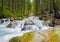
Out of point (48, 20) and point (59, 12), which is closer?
point (48, 20)

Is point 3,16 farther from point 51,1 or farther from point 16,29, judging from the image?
point 51,1

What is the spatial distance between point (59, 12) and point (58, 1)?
47 cm

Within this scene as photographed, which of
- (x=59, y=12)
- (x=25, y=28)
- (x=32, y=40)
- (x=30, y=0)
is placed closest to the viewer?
(x=32, y=40)

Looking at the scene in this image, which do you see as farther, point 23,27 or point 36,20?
point 36,20

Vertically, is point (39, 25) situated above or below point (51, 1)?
below

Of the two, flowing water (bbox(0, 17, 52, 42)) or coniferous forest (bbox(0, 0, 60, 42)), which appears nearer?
flowing water (bbox(0, 17, 52, 42))

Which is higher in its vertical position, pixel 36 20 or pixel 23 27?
pixel 36 20

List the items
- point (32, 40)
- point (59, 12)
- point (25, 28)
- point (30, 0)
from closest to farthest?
point (32, 40) < point (25, 28) < point (59, 12) < point (30, 0)

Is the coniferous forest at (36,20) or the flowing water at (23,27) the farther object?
the coniferous forest at (36,20)

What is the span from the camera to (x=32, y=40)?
403cm

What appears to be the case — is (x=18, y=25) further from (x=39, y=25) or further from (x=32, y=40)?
(x=32, y=40)

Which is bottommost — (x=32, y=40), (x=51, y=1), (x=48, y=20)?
(x=32, y=40)

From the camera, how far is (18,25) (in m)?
6.11

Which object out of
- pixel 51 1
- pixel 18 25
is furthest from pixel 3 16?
pixel 51 1
